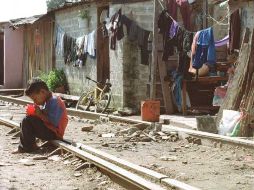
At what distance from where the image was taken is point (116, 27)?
1520 centimetres

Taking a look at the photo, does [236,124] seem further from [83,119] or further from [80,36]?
[80,36]

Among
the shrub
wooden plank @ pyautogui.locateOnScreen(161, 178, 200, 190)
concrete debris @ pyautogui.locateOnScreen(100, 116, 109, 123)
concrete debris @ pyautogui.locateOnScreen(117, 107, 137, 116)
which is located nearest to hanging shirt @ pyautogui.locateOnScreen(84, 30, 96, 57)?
the shrub

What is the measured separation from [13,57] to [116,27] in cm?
1234

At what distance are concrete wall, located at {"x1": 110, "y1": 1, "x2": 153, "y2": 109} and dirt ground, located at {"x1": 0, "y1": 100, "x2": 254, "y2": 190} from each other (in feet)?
11.5

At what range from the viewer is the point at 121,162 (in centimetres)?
698

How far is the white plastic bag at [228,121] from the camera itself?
31.8 ft

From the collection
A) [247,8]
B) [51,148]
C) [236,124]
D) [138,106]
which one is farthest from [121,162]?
[138,106]

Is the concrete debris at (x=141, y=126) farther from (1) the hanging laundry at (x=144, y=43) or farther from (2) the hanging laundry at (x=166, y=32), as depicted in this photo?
(1) the hanging laundry at (x=144, y=43)

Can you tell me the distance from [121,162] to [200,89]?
8462 mm

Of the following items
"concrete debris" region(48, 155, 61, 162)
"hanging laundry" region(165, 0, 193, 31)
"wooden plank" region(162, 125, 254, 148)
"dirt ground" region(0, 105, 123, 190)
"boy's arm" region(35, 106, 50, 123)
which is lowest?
"dirt ground" region(0, 105, 123, 190)

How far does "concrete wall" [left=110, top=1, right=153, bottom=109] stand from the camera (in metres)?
15.2

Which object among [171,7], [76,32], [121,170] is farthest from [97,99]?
[121,170]

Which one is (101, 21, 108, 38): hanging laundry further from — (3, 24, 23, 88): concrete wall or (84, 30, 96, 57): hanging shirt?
(3, 24, 23, 88): concrete wall

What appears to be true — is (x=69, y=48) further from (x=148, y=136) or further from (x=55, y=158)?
(x=55, y=158)
